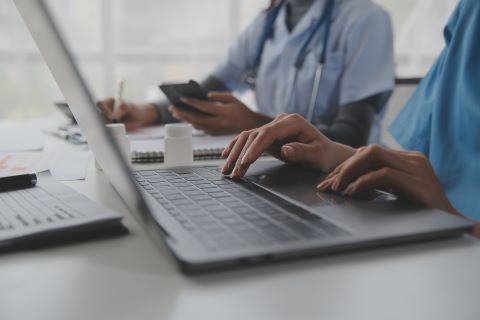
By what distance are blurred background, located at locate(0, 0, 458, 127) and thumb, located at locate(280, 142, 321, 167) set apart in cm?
185

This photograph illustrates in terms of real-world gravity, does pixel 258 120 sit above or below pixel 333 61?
below

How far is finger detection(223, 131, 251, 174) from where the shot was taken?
2.39 ft

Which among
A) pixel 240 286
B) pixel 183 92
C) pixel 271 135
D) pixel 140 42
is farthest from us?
pixel 140 42

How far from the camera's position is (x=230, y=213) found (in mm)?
521

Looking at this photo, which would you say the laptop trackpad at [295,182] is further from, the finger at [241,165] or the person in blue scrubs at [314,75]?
the person in blue scrubs at [314,75]

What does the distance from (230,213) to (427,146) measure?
66 centimetres

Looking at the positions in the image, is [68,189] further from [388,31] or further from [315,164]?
[388,31]

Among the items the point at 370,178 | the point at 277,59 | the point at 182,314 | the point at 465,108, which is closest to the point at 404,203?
the point at 370,178

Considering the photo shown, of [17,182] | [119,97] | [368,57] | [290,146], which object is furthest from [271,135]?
[368,57]

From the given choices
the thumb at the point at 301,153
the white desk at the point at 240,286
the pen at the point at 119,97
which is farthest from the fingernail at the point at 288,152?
the pen at the point at 119,97

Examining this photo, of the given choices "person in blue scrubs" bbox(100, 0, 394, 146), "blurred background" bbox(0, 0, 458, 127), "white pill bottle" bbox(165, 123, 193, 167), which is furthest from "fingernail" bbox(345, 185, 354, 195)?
"blurred background" bbox(0, 0, 458, 127)

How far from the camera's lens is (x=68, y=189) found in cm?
63

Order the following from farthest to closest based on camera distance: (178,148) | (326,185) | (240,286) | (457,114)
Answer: (457,114) < (178,148) < (326,185) < (240,286)

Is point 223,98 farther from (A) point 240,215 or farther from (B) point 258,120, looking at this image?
(A) point 240,215
